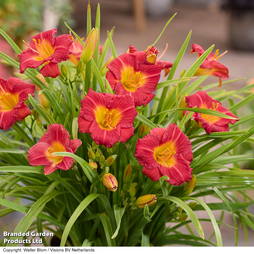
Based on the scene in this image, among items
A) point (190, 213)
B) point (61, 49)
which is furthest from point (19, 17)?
point (190, 213)

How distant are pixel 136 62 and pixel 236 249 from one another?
1.21 feet

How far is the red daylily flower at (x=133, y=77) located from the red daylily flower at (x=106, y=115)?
0.02 metres

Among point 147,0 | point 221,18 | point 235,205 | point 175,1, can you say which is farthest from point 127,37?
point 235,205

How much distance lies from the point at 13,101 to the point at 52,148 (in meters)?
0.11

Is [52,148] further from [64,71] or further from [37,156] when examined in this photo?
[64,71]

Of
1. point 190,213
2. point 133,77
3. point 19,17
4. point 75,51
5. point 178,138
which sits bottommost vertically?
point 190,213

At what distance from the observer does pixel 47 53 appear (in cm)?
50

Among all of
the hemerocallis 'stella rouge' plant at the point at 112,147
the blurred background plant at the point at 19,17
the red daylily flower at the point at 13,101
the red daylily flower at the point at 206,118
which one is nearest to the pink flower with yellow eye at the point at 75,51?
the hemerocallis 'stella rouge' plant at the point at 112,147

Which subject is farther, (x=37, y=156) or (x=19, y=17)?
(x=19, y=17)

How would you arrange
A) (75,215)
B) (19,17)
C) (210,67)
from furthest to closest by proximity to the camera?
(19,17) < (210,67) < (75,215)

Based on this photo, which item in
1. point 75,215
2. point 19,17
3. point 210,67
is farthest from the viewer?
point 19,17

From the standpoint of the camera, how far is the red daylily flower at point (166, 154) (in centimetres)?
42

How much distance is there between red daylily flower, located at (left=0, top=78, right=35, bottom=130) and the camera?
0.45 meters

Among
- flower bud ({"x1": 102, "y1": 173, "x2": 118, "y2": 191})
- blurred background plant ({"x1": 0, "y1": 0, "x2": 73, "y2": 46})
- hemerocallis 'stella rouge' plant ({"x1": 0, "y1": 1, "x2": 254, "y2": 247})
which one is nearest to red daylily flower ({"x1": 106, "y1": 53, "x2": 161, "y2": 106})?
hemerocallis 'stella rouge' plant ({"x1": 0, "y1": 1, "x2": 254, "y2": 247})
